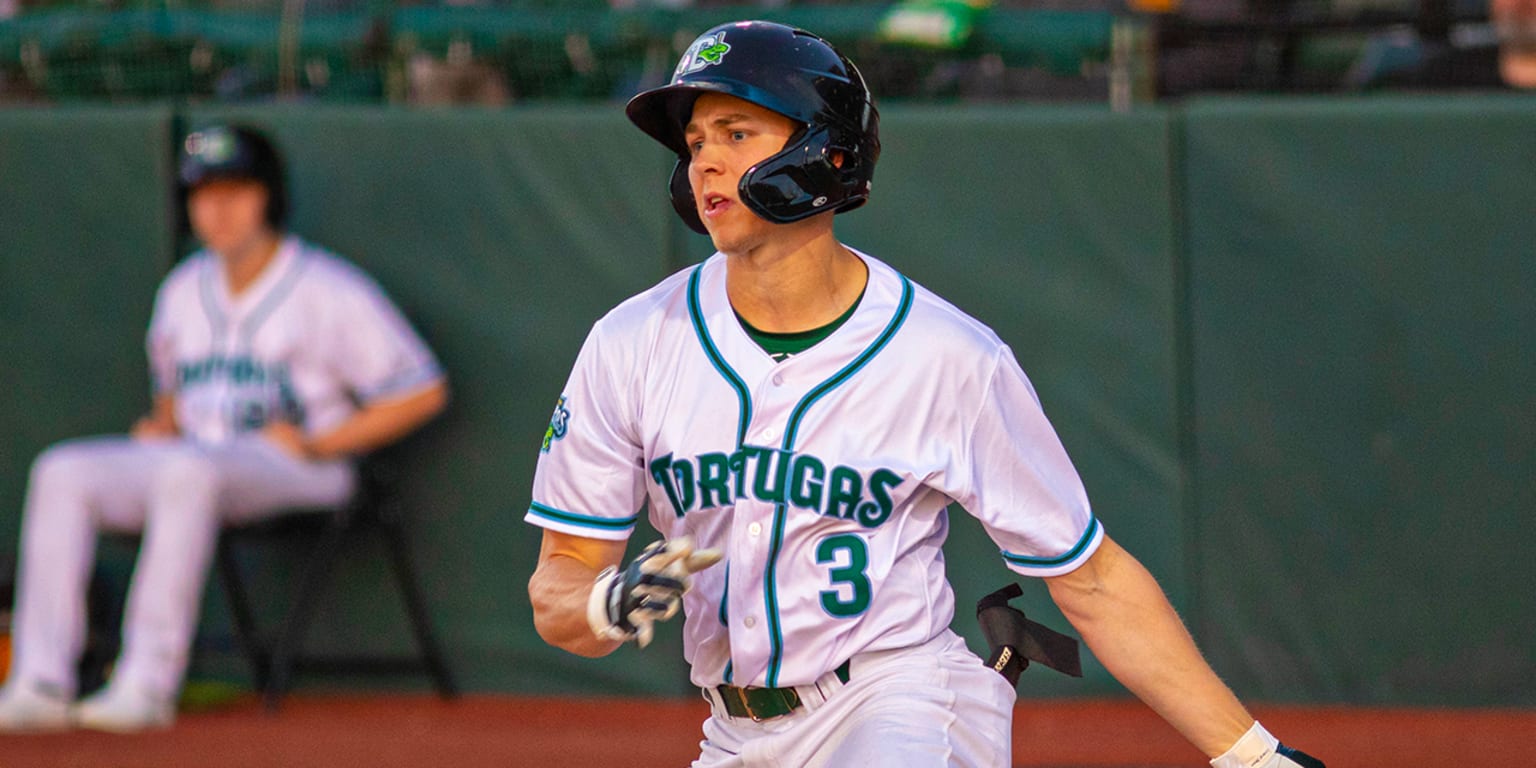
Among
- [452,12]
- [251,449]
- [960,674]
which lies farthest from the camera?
[452,12]

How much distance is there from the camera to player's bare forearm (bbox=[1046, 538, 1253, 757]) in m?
2.86

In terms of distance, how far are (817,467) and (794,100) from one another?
0.58 m

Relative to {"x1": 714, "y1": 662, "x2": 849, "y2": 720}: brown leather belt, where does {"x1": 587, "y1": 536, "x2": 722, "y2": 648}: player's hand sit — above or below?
above

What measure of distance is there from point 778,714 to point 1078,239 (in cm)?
351

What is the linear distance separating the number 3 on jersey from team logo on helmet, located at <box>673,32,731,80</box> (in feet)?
2.53

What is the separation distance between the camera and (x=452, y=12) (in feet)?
23.5

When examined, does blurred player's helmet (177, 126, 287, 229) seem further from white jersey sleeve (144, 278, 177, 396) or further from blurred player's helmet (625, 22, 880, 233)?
blurred player's helmet (625, 22, 880, 233)

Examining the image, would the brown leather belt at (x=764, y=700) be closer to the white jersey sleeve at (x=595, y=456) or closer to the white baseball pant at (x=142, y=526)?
the white jersey sleeve at (x=595, y=456)

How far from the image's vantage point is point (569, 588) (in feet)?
9.39

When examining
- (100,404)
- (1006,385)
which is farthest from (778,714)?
(100,404)

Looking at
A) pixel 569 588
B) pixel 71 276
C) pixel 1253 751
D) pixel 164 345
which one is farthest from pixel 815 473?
pixel 71 276

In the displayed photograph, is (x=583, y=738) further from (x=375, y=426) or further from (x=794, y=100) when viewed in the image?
(x=794, y=100)

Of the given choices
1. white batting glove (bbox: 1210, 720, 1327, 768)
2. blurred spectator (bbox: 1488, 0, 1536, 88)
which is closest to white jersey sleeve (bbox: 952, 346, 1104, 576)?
white batting glove (bbox: 1210, 720, 1327, 768)

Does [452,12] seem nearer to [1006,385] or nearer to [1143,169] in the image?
[1143,169]
